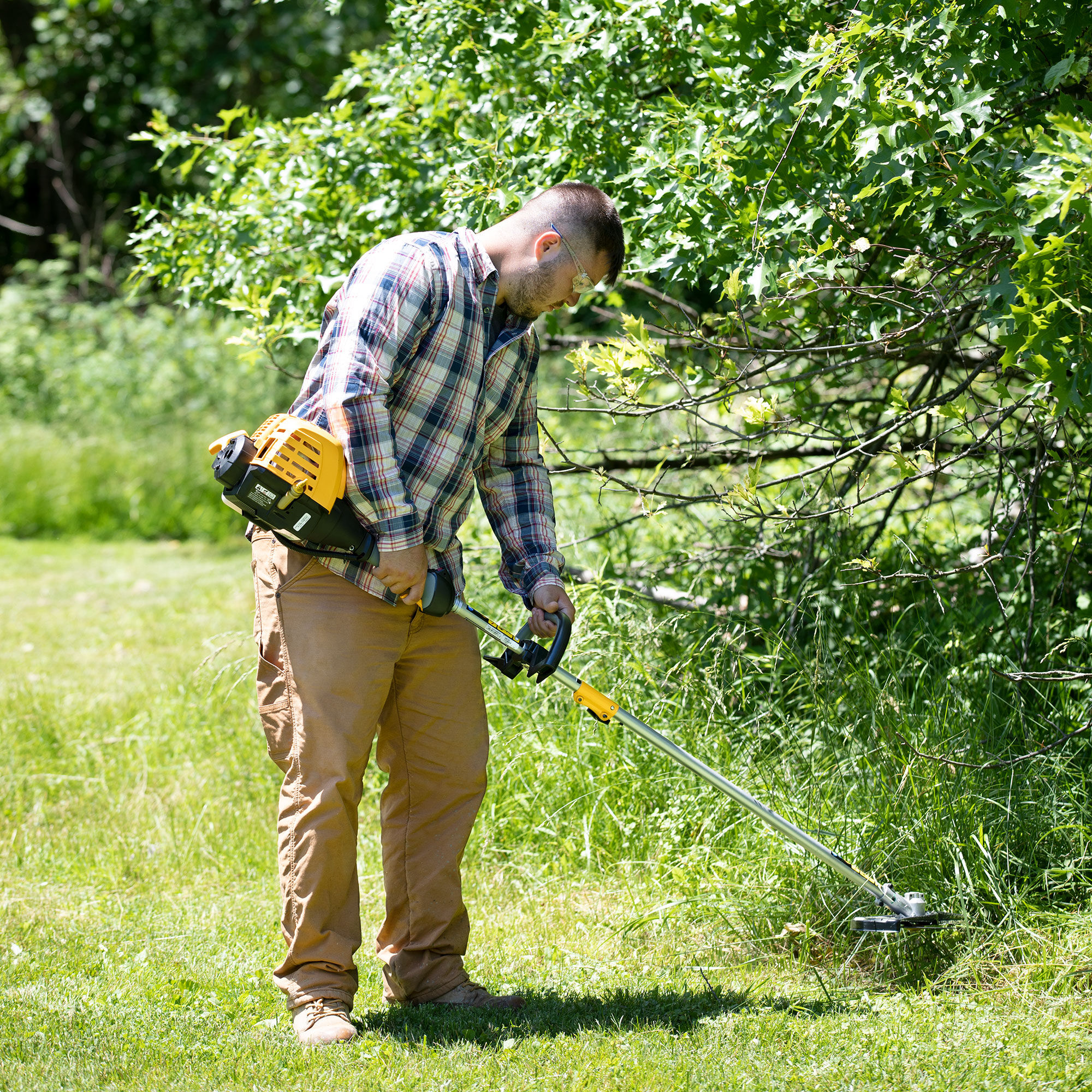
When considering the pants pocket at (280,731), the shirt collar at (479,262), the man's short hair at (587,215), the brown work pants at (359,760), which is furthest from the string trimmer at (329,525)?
the man's short hair at (587,215)

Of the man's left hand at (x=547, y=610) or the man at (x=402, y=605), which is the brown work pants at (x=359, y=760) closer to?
the man at (x=402, y=605)

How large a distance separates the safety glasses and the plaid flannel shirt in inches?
6.6

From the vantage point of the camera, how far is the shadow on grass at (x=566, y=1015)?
3066mm

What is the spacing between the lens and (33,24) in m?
15.9

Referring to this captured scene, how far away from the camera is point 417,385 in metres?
3.06

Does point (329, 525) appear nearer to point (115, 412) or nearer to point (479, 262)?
point (479, 262)

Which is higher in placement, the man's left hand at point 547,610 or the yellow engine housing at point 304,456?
the yellow engine housing at point 304,456

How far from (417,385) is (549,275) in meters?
0.43

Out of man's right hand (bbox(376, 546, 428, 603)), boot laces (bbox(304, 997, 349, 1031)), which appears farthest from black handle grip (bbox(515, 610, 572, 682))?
boot laces (bbox(304, 997, 349, 1031))

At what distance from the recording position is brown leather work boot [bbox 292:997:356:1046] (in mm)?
2953

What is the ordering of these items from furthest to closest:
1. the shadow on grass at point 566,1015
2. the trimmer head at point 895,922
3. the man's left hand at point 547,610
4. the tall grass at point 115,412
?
the tall grass at point 115,412, the man's left hand at point 547,610, the trimmer head at point 895,922, the shadow on grass at point 566,1015

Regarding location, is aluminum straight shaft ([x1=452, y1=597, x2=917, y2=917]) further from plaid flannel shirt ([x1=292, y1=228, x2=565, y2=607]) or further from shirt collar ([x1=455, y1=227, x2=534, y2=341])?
shirt collar ([x1=455, y1=227, x2=534, y2=341])

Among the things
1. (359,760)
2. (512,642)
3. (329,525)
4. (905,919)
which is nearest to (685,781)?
(905,919)

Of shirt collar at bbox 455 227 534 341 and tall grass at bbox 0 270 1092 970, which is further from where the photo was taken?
tall grass at bbox 0 270 1092 970
